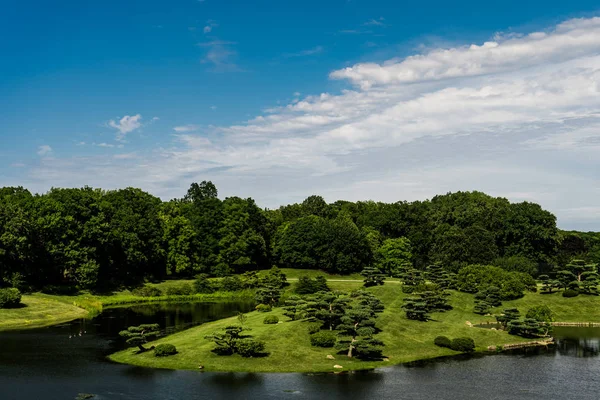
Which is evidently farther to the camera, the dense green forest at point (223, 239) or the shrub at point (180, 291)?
the shrub at point (180, 291)

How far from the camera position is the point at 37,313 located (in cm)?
8350

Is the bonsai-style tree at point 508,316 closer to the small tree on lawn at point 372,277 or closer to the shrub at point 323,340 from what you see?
the shrub at point 323,340

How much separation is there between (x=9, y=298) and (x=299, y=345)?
50.6 meters

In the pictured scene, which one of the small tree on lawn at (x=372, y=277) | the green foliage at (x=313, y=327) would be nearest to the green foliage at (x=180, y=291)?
the small tree on lawn at (x=372, y=277)

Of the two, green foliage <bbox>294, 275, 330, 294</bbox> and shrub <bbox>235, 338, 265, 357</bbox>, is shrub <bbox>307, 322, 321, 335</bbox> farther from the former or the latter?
green foliage <bbox>294, 275, 330, 294</bbox>

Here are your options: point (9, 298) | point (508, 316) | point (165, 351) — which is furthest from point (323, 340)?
point (9, 298)

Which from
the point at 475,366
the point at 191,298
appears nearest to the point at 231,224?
the point at 191,298

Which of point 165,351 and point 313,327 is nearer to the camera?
point 165,351

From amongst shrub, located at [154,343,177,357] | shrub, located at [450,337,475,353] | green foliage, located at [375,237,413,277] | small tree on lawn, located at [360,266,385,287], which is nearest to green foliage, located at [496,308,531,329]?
shrub, located at [450,337,475,353]

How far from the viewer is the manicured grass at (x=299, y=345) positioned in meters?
52.7

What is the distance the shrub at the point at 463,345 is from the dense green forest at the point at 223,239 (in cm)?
5631

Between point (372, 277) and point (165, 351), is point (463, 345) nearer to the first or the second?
point (165, 351)

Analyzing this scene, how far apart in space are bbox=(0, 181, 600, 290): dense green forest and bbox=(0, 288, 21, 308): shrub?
1127 centimetres

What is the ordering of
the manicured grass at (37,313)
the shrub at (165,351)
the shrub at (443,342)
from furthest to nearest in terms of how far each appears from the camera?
the manicured grass at (37,313)
the shrub at (443,342)
the shrub at (165,351)
